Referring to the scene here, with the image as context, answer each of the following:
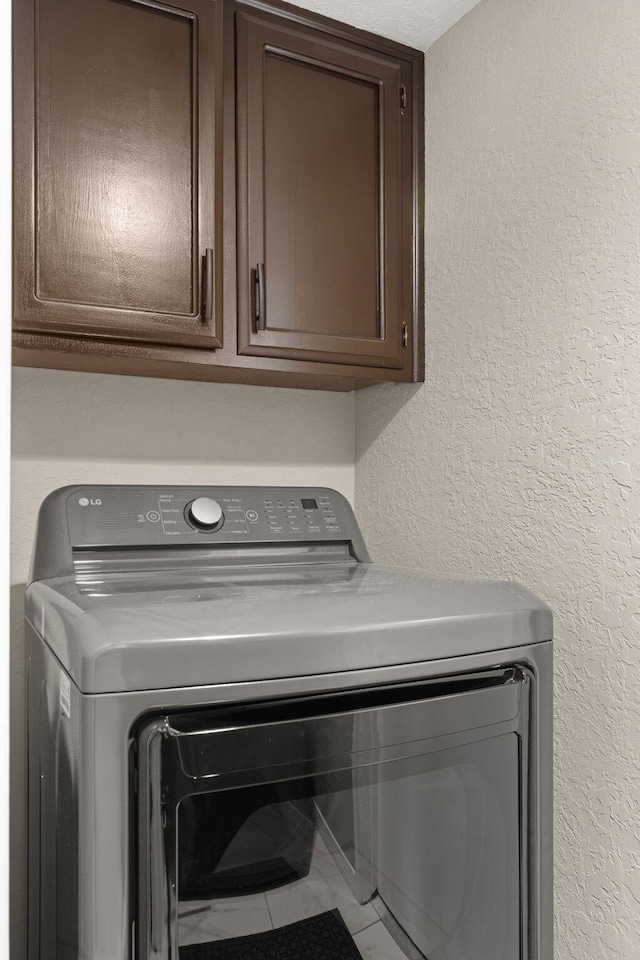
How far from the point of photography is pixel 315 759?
2.73 feet

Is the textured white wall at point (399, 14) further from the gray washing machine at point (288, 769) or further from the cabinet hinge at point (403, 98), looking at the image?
the gray washing machine at point (288, 769)

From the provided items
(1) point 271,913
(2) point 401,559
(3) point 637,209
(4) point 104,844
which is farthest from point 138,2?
(1) point 271,913

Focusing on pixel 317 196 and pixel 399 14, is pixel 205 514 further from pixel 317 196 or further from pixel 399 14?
pixel 399 14

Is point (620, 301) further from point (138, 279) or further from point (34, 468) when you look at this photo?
point (34, 468)

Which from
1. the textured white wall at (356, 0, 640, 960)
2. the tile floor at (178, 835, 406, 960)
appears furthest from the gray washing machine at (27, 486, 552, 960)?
the textured white wall at (356, 0, 640, 960)

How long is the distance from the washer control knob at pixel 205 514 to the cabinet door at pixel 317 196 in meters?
0.32

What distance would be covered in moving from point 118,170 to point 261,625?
91 cm

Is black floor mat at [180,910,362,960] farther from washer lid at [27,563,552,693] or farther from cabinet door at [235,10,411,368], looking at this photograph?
cabinet door at [235,10,411,368]

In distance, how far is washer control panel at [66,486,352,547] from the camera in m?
1.25

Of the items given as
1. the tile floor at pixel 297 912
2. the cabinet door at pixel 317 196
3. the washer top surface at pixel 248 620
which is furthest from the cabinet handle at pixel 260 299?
the tile floor at pixel 297 912

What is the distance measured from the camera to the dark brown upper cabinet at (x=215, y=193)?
1193 millimetres

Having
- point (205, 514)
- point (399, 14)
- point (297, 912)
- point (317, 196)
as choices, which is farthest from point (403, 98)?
point (297, 912)

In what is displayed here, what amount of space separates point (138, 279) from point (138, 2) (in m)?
0.51

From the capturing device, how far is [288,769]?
82 cm
